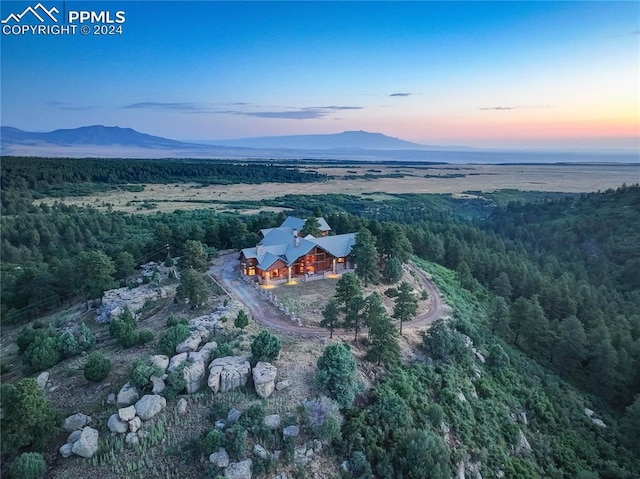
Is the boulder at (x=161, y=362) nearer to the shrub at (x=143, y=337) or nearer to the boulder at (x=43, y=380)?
the shrub at (x=143, y=337)

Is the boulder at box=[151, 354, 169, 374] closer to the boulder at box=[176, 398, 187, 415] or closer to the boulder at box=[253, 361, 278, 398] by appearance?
the boulder at box=[176, 398, 187, 415]

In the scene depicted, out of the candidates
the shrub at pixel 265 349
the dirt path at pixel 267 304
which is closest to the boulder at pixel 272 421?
the shrub at pixel 265 349

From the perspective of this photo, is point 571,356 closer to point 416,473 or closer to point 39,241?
point 416,473

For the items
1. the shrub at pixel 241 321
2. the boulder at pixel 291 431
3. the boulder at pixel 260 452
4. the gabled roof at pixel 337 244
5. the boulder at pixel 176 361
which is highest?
the gabled roof at pixel 337 244

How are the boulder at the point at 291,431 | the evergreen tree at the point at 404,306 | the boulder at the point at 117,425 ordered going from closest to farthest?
the boulder at the point at 117,425
the boulder at the point at 291,431
the evergreen tree at the point at 404,306

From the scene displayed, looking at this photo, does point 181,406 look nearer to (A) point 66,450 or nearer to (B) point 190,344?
(B) point 190,344

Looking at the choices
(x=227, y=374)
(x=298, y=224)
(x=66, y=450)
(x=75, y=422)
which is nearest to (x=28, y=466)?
(x=66, y=450)
